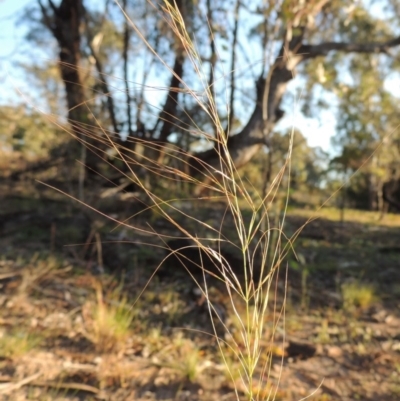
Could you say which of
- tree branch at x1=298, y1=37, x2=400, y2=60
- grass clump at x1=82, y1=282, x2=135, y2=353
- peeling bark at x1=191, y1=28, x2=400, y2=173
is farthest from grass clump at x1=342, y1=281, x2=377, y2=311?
tree branch at x1=298, y1=37, x2=400, y2=60

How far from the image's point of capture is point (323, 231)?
7871 millimetres

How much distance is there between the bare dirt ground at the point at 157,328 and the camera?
3.12 meters

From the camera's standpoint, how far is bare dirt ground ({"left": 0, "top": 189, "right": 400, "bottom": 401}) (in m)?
3.12

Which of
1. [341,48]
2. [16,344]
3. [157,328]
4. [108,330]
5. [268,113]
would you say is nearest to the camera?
[16,344]

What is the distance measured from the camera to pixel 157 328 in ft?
12.8

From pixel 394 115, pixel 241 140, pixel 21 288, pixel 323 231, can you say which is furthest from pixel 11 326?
pixel 394 115

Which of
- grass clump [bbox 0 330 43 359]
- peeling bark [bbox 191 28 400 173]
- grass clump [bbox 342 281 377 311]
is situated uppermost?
peeling bark [bbox 191 28 400 173]

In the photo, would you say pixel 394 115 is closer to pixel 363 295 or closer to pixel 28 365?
pixel 363 295

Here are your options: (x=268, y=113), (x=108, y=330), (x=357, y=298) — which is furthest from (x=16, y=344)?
(x=268, y=113)

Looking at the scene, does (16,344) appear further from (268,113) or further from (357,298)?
(268,113)

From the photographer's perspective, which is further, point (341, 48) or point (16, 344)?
point (341, 48)

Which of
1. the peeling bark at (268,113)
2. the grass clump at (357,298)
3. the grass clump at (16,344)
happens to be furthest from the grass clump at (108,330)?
the peeling bark at (268,113)

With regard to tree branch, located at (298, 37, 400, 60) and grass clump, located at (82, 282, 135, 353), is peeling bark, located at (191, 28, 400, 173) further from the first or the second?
grass clump, located at (82, 282, 135, 353)

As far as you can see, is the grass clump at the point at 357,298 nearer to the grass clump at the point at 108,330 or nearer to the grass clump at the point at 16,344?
the grass clump at the point at 108,330
